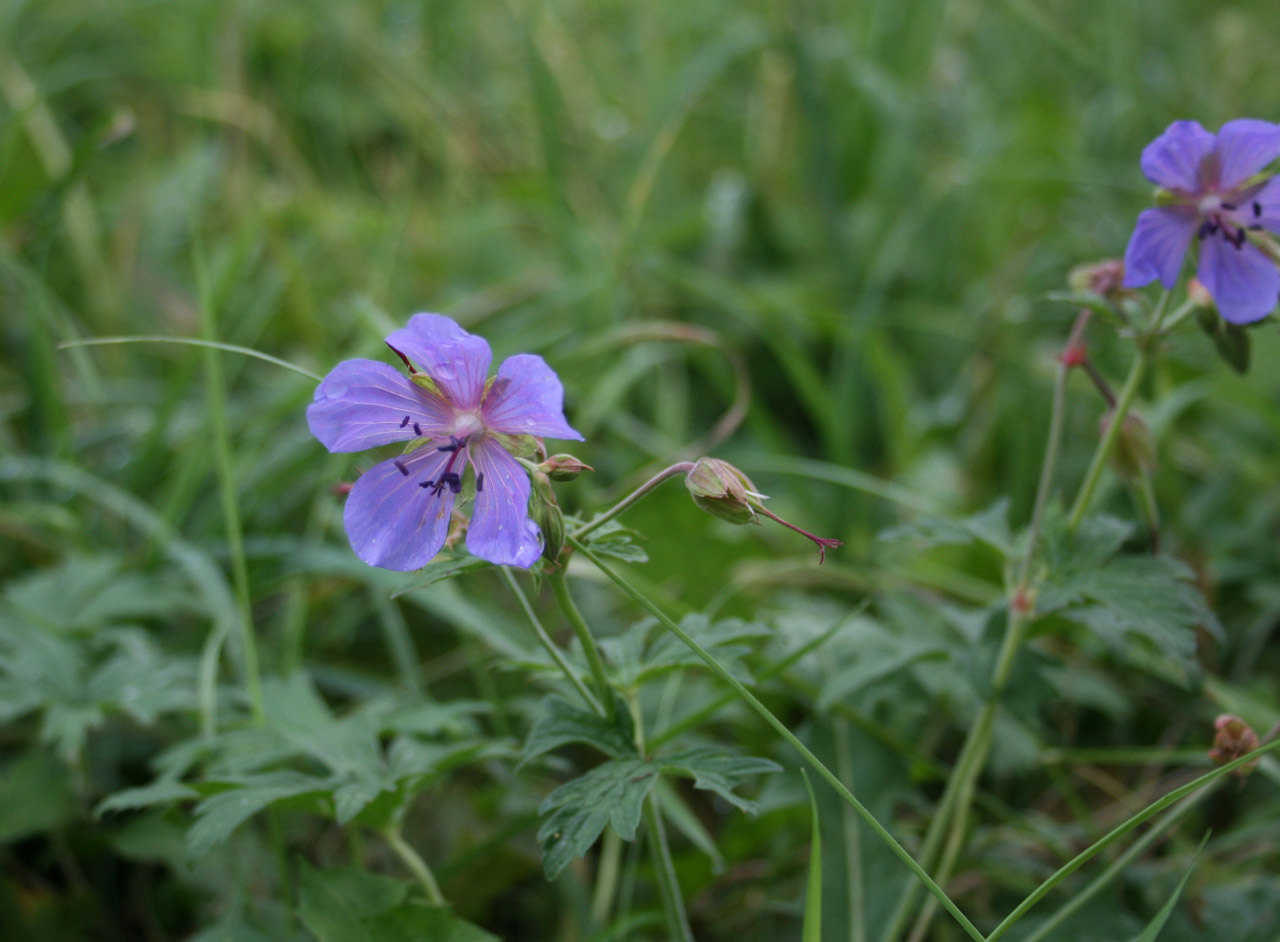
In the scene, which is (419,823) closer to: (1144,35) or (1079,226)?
(1079,226)

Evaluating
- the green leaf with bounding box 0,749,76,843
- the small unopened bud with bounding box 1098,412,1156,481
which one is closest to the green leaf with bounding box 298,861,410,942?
the green leaf with bounding box 0,749,76,843

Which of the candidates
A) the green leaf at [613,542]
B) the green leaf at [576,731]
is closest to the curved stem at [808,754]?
the green leaf at [613,542]

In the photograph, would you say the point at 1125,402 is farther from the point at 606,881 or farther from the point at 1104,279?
the point at 606,881

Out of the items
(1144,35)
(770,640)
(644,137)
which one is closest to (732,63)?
(644,137)

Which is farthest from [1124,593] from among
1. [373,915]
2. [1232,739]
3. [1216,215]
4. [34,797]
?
[34,797]

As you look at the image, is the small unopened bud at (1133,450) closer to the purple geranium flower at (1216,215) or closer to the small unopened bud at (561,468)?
the purple geranium flower at (1216,215)

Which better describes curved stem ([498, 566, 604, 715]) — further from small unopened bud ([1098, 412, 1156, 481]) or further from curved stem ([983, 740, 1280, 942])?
small unopened bud ([1098, 412, 1156, 481])

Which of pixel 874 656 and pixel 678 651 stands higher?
pixel 678 651
